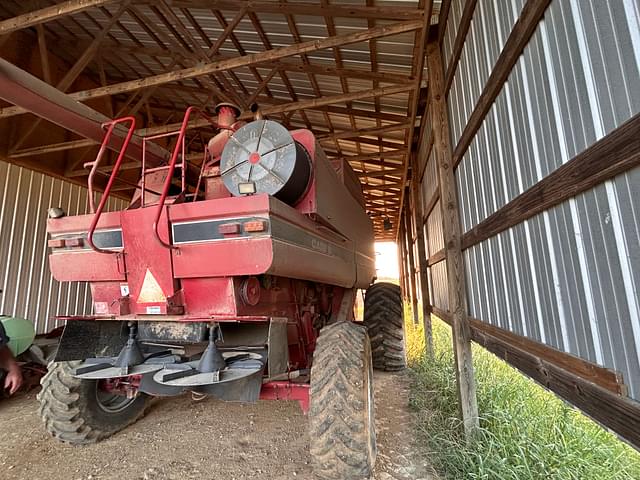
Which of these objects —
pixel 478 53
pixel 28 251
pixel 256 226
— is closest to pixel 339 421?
pixel 256 226

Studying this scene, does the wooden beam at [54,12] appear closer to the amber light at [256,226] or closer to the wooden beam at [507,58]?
the amber light at [256,226]

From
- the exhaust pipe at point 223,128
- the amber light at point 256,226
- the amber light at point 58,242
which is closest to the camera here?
the amber light at point 256,226

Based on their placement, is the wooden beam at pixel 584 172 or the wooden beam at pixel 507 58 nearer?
the wooden beam at pixel 584 172

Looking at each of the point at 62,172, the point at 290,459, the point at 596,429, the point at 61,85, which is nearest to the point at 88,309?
the point at 62,172

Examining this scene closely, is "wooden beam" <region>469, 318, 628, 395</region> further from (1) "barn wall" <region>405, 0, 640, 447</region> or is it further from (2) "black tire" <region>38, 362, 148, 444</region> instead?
(2) "black tire" <region>38, 362, 148, 444</region>

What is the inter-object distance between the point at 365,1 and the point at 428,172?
2409 mm

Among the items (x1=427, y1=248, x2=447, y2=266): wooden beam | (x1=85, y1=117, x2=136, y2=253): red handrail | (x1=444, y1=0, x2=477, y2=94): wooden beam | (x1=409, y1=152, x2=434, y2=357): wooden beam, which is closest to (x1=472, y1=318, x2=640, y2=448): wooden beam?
(x1=444, y1=0, x2=477, y2=94): wooden beam

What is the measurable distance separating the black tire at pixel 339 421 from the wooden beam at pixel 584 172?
1.35 meters

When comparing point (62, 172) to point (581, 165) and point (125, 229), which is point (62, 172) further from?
point (581, 165)

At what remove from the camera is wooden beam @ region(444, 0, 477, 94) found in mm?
2566

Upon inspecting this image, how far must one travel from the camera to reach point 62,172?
829 cm

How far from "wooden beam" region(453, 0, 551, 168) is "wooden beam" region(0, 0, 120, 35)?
393 cm

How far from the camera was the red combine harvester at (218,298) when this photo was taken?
2.28 metres

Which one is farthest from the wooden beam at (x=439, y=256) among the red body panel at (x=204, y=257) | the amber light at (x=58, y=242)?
the amber light at (x=58, y=242)
